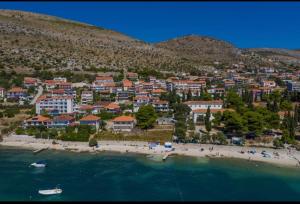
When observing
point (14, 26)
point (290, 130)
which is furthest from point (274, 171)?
point (14, 26)

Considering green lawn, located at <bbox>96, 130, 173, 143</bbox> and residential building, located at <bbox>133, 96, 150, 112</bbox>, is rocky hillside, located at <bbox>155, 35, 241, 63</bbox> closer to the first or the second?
residential building, located at <bbox>133, 96, 150, 112</bbox>

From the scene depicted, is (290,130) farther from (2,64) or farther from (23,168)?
(2,64)

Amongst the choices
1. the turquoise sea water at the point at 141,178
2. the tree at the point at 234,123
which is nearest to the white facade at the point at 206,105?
the tree at the point at 234,123

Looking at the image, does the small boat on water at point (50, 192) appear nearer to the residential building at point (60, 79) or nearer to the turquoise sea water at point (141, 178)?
the turquoise sea water at point (141, 178)

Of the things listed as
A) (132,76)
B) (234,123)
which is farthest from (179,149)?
(132,76)

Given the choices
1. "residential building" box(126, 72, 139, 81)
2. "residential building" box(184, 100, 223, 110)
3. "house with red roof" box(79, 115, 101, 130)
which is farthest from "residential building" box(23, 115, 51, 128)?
"residential building" box(126, 72, 139, 81)

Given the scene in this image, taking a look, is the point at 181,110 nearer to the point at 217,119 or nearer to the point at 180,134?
the point at 217,119
